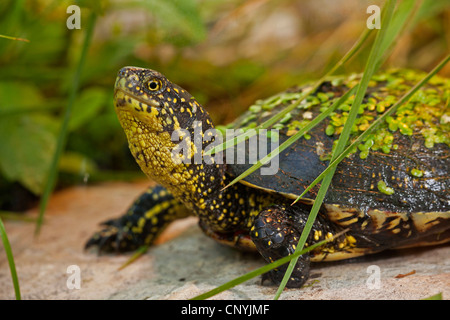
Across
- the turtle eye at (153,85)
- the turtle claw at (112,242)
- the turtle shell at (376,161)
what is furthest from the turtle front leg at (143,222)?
the turtle eye at (153,85)

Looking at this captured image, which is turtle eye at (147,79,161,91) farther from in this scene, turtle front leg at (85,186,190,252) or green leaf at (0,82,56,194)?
green leaf at (0,82,56,194)

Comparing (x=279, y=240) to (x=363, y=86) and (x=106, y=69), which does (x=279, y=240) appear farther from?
(x=106, y=69)

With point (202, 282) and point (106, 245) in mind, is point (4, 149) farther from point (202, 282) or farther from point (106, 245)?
point (202, 282)

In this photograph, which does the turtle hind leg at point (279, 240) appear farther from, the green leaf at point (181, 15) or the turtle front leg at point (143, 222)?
the green leaf at point (181, 15)

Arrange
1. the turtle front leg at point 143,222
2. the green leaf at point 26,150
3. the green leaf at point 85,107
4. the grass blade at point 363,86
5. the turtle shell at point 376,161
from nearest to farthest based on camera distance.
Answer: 1. the grass blade at point 363,86
2. the turtle shell at point 376,161
3. the turtle front leg at point 143,222
4. the green leaf at point 26,150
5. the green leaf at point 85,107

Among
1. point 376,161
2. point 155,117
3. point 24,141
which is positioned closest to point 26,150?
point 24,141
